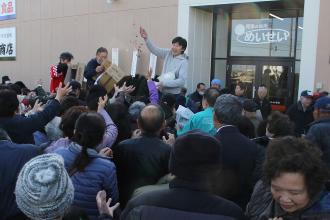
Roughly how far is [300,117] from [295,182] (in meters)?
5.91

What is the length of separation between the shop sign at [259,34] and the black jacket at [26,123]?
7.75 meters

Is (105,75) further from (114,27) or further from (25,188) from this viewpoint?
(114,27)

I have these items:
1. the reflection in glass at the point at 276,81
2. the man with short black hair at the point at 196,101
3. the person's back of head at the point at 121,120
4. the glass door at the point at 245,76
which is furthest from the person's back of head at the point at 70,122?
the glass door at the point at 245,76

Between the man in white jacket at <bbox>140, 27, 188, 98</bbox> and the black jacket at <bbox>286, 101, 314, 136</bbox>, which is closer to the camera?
the man in white jacket at <bbox>140, 27, 188, 98</bbox>

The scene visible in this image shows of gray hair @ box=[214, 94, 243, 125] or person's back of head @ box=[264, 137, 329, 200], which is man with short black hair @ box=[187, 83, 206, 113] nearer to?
gray hair @ box=[214, 94, 243, 125]

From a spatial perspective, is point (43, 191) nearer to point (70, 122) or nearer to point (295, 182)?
point (295, 182)

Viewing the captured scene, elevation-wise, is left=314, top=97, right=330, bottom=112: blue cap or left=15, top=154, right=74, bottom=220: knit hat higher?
left=314, top=97, right=330, bottom=112: blue cap

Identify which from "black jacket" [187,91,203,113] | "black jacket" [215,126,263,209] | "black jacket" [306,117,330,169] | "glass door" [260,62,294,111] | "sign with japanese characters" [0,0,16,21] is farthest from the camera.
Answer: "sign with japanese characters" [0,0,16,21]

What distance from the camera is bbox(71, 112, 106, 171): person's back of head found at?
9.76 feet

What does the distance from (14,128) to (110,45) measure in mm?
9082

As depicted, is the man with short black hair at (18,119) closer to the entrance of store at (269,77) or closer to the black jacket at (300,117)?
the black jacket at (300,117)

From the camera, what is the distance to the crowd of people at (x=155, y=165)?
1.96m

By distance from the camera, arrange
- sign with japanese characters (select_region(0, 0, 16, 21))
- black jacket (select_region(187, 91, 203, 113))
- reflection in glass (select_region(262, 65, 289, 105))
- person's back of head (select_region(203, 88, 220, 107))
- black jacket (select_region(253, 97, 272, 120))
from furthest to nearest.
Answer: sign with japanese characters (select_region(0, 0, 16, 21)) → reflection in glass (select_region(262, 65, 289, 105)) → black jacket (select_region(253, 97, 272, 120)) → black jacket (select_region(187, 91, 203, 113)) → person's back of head (select_region(203, 88, 220, 107))

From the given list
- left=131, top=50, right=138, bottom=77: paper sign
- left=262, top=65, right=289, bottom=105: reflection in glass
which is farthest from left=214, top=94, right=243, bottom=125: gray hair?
left=131, top=50, right=138, bottom=77: paper sign
